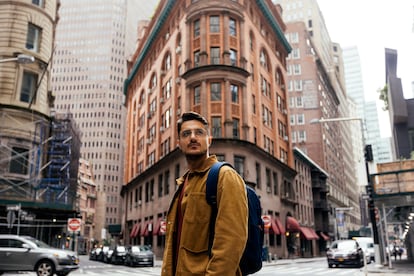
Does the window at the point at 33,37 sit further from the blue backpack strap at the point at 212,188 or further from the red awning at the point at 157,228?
the blue backpack strap at the point at 212,188

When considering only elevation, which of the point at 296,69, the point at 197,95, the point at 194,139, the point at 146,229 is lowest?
the point at 146,229

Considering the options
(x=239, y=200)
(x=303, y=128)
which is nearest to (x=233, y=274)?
(x=239, y=200)

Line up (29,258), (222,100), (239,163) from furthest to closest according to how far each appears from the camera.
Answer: (222,100), (239,163), (29,258)

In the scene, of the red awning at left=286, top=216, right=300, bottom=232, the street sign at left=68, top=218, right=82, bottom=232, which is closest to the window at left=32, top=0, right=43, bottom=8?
the street sign at left=68, top=218, right=82, bottom=232

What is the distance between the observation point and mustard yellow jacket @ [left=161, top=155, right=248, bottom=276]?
7.95ft

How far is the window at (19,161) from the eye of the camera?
28.4 meters

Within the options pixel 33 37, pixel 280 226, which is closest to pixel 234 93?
pixel 280 226

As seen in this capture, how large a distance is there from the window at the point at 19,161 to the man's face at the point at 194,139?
93.1 feet

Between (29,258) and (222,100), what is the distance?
2419 centimetres

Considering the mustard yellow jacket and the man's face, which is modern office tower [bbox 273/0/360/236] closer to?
the man's face

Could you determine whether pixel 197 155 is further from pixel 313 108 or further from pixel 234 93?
pixel 313 108

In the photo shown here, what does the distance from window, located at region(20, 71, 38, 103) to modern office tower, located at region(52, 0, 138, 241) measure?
107971 millimetres

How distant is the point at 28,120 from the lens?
2966 centimetres

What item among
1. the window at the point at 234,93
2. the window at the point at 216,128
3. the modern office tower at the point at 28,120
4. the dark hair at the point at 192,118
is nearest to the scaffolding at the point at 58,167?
the modern office tower at the point at 28,120
